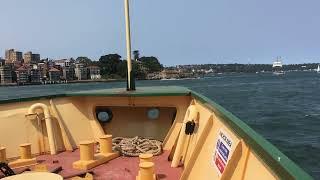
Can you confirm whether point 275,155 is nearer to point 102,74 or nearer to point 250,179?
point 250,179

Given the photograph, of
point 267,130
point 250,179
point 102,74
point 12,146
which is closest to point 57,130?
point 12,146

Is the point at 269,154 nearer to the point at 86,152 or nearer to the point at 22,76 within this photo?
the point at 86,152

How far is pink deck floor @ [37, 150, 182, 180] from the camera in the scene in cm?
669

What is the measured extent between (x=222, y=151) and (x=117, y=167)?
3.12m

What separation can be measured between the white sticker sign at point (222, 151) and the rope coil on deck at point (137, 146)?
10.7ft

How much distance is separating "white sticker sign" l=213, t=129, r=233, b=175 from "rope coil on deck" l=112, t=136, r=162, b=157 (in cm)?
326

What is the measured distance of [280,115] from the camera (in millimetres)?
34594

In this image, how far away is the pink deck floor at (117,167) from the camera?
22.0 ft

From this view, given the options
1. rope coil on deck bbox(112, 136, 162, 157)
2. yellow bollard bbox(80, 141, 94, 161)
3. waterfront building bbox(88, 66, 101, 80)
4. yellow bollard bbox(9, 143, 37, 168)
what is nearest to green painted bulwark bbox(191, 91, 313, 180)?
yellow bollard bbox(80, 141, 94, 161)

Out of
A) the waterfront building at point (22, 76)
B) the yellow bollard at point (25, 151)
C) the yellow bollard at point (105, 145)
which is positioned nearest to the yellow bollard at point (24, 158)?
the yellow bollard at point (25, 151)

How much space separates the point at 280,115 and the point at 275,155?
33.0m

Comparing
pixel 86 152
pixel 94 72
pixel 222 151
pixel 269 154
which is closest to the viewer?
pixel 269 154

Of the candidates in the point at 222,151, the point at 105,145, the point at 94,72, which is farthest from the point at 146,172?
the point at 94,72

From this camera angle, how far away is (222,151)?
4523 mm
